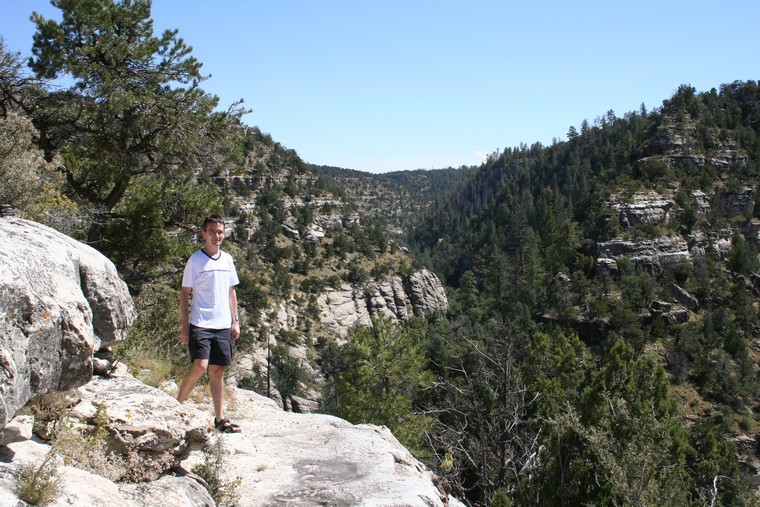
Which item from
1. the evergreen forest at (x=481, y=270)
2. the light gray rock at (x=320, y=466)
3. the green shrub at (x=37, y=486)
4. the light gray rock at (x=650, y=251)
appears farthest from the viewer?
the light gray rock at (x=650, y=251)

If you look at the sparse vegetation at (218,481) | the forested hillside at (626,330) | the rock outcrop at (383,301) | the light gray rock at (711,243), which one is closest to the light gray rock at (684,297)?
the forested hillside at (626,330)

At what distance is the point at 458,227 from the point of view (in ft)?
429

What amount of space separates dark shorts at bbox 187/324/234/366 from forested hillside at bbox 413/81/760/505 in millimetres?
8622

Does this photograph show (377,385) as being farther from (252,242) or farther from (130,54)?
(252,242)

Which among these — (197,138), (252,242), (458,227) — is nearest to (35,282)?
(197,138)

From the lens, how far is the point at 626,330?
162ft

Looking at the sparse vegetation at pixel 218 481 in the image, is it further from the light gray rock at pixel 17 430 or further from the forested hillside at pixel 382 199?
the forested hillside at pixel 382 199

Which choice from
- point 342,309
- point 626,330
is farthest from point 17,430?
point 342,309

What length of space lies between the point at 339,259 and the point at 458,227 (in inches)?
2561

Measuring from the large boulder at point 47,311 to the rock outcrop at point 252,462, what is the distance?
1.31 feet

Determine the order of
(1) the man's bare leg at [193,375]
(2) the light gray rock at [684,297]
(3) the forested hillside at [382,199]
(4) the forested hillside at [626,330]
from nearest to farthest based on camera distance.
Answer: (1) the man's bare leg at [193,375] < (4) the forested hillside at [626,330] < (2) the light gray rock at [684,297] < (3) the forested hillside at [382,199]

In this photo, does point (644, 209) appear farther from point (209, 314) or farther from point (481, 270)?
point (209, 314)

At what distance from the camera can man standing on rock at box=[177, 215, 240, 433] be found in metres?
4.75

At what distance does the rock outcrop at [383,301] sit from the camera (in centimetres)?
6325
